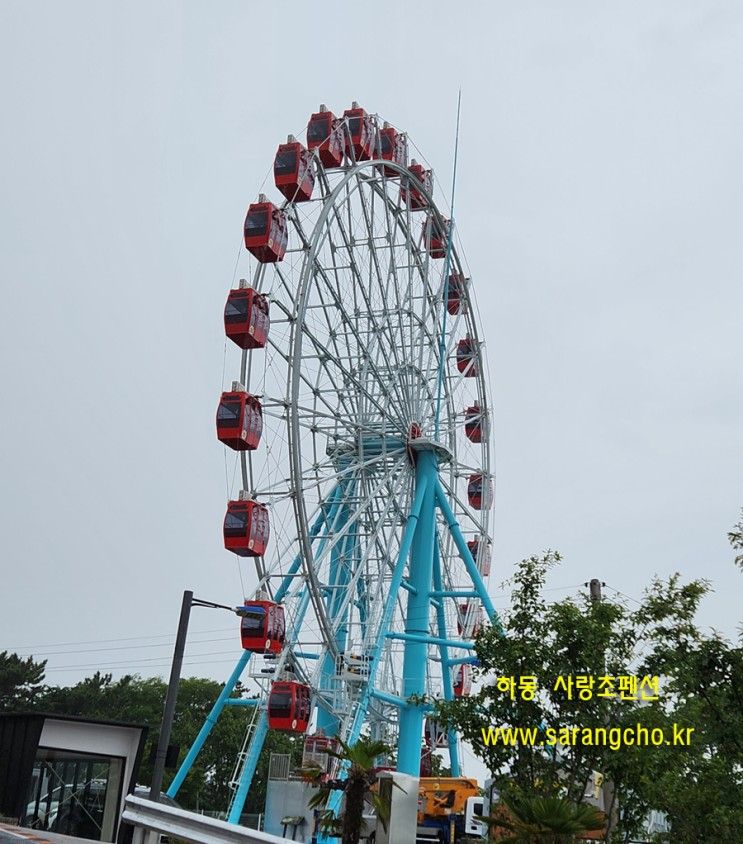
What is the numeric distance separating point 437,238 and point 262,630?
20517mm

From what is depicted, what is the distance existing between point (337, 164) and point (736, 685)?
80.8ft

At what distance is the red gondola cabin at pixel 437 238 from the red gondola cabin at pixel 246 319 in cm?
1366

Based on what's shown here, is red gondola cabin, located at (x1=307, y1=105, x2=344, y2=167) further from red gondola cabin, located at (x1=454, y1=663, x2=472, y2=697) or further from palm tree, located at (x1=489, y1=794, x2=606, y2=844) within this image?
palm tree, located at (x1=489, y1=794, x2=606, y2=844)

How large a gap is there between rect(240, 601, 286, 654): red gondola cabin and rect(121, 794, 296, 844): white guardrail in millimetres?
19616

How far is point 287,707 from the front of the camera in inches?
1103

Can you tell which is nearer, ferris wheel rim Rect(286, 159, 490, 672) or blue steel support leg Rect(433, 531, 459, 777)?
ferris wheel rim Rect(286, 159, 490, 672)

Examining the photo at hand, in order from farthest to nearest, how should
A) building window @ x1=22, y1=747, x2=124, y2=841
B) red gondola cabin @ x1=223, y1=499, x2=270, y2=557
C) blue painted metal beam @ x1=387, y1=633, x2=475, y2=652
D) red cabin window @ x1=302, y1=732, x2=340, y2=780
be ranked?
blue painted metal beam @ x1=387, y1=633, x2=475, y2=652
red cabin window @ x1=302, y1=732, x2=340, y2=780
red gondola cabin @ x1=223, y1=499, x2=270, y2=557
building window @ x1=22, y1=747, x2=124, y2=841

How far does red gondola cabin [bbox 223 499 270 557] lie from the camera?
2805 cm

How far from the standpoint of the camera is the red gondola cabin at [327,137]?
33500 mm

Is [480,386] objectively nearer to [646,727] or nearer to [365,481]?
[365,481]

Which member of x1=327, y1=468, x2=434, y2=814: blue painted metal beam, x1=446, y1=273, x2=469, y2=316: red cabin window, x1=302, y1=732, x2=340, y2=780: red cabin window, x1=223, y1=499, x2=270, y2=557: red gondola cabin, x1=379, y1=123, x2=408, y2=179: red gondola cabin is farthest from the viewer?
x1=446, y1=273, x2=469, y2=316: red cabin window

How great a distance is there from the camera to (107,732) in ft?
76.9

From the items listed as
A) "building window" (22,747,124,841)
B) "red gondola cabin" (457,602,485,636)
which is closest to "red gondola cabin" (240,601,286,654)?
"building window" (22,747,124,841)

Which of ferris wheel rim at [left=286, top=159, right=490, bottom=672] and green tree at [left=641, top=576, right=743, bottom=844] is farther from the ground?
ferris wheel rim at [left=286, top=159, right=490, bottom=672]
